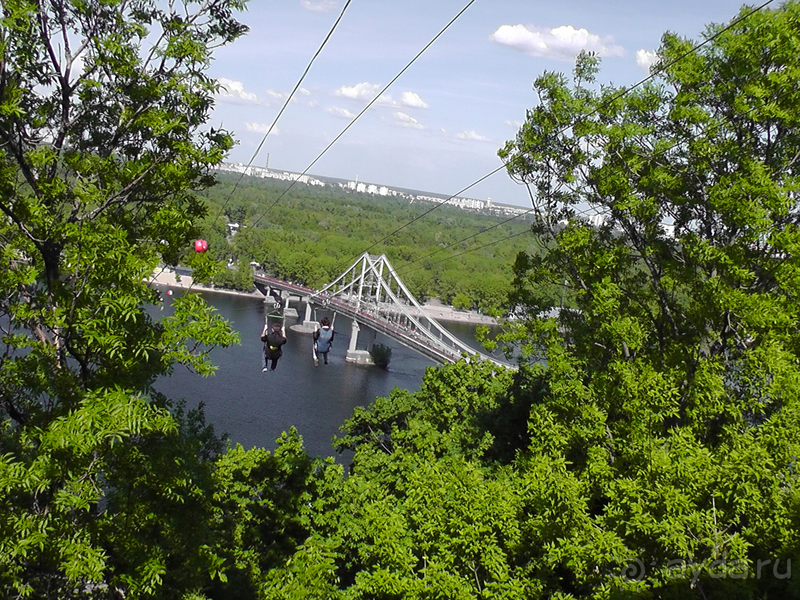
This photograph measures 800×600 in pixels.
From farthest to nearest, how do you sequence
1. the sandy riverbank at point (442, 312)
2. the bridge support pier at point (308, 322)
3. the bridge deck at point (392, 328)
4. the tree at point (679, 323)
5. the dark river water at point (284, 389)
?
the sandy riverbank at point (442, 312), the bridge support pier at point (308, 322), the bridge deck at point (392, 328), the dark river water at point (284, 389), the tree at point (679, 323)

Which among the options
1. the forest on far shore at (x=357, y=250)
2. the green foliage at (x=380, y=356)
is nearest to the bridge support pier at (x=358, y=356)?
the green foliage at (x=380, y=356)

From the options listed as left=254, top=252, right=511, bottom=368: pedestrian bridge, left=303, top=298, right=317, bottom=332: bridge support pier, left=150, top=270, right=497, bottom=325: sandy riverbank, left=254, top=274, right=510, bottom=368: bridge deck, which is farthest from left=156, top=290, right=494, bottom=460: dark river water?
left=150, top=270, right=497, bottom=325: sandy riverbank

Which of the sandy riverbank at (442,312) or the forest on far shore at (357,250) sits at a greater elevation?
the forest on far shore at (357,250)

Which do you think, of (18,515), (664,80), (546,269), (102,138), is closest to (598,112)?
(664,80)

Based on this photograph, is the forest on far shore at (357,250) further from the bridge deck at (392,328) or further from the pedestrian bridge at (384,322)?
the bridge deck at (392,328)

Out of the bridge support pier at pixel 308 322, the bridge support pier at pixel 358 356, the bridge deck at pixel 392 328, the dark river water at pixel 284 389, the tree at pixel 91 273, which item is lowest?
the dark river water at pixel 284 389

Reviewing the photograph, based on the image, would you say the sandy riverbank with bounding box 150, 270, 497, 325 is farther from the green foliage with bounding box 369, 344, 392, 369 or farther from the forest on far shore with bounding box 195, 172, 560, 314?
the green foliage with bounding box 369, 344, 392, 369

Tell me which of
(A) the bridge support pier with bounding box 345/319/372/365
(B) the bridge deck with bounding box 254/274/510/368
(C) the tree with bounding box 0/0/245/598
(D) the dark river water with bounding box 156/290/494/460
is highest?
(C) the tree with bounding box 0/0/245/598
